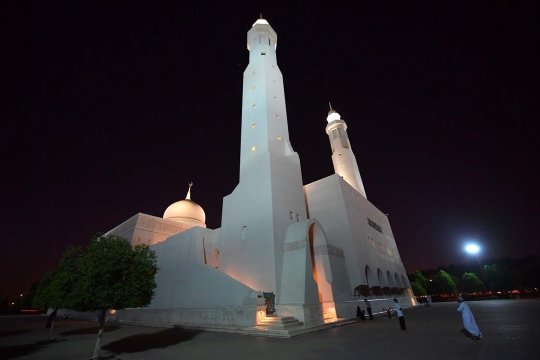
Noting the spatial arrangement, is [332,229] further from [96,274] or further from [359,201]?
[96,274]

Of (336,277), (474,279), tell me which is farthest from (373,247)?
(474,279)

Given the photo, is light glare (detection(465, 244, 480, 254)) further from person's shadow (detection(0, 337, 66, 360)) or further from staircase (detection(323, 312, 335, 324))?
person's shadow (detection(0, 337, 66, 360))

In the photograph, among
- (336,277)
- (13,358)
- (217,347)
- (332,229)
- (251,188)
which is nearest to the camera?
(13,358)

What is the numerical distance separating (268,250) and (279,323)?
197 inches

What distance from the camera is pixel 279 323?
1218 cm

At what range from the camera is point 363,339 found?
934cm

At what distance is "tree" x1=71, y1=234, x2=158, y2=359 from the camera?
855 centimetres

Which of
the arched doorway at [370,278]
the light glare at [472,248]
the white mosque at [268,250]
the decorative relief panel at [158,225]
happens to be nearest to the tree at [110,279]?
the white mosque at [268,250]

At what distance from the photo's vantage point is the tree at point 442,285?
48.7 metres

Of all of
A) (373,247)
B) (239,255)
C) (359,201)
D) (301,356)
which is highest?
(359,201)

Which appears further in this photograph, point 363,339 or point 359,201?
point 359,201

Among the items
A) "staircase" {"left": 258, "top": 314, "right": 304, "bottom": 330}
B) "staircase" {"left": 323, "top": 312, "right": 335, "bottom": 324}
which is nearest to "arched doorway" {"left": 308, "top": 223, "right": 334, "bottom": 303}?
"staircase" {"left": 323, "top": 312, "right": 335, "bottom": 324}

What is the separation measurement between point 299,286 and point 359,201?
16365 millimetres

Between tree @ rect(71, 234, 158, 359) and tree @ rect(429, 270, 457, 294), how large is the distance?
58.0 meters
